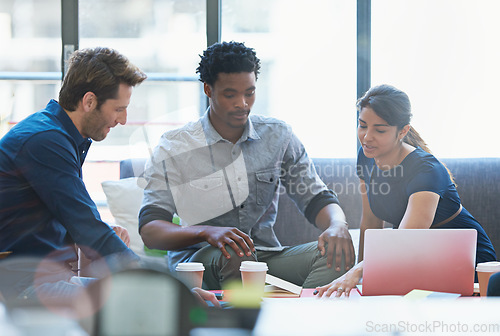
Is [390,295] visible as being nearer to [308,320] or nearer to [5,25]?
[308,320]

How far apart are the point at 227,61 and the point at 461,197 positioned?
1.37m

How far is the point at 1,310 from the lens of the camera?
1.00 feet

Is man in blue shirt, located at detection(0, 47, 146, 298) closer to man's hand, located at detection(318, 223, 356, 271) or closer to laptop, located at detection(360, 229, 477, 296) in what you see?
laptop, located at detection(360, 229, 477, 296)

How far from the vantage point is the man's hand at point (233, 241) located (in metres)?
1.60

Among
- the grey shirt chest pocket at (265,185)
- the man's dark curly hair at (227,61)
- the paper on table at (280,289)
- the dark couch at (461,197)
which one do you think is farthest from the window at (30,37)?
the paper on table at (280,289)

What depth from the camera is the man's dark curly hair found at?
2.21 meters

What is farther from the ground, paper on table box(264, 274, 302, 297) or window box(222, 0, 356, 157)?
window box(222, 0, 356, 157)

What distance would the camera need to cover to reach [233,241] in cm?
162

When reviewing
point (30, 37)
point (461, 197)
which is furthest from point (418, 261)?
point (30, 37)

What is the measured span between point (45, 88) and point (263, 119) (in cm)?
191

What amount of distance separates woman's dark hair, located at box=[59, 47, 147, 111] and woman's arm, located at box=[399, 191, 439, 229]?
3.33 feet

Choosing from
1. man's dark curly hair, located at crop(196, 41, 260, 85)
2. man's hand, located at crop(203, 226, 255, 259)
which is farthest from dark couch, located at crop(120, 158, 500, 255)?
man's hand, located at crop(203, 226, 255, 259)

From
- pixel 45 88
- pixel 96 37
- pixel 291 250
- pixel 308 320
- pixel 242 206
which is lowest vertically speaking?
pixel 291 250

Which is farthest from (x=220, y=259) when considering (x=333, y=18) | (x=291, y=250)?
(x=333, y=18)
